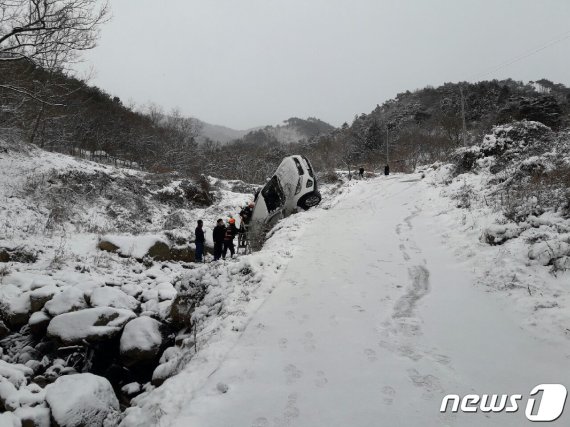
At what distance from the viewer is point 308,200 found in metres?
13.6

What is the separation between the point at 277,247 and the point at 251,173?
3874 centimetres

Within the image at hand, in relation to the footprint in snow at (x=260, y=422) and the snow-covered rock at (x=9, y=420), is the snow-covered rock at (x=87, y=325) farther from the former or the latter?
the footprint in snow at (x=260, y=422)

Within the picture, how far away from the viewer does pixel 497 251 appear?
21.2 feet

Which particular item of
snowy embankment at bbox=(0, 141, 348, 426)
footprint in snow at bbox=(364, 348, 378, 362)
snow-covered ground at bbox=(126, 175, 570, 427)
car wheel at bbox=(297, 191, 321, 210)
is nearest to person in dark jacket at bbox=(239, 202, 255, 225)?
car wheel at bbox=(297, 191, 321, 210)

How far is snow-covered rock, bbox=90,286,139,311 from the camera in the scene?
Answer: 6.46 m

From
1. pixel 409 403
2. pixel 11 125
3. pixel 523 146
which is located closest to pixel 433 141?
pixel 523 146

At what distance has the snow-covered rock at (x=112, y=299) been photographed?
6465 millimetres

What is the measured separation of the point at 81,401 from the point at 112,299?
279 cm

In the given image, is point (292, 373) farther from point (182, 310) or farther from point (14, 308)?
point (14, 308)

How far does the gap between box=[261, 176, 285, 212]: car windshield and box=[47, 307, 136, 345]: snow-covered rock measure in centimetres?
812

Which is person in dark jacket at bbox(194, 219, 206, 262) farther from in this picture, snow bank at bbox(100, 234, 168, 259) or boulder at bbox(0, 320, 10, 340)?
boulder at bbox(0, 320, 10, 340)

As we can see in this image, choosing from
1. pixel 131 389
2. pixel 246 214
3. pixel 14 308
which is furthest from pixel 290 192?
pixel 131 389

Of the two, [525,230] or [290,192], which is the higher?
[290,192]

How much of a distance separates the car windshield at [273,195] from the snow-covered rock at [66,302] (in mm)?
8012
